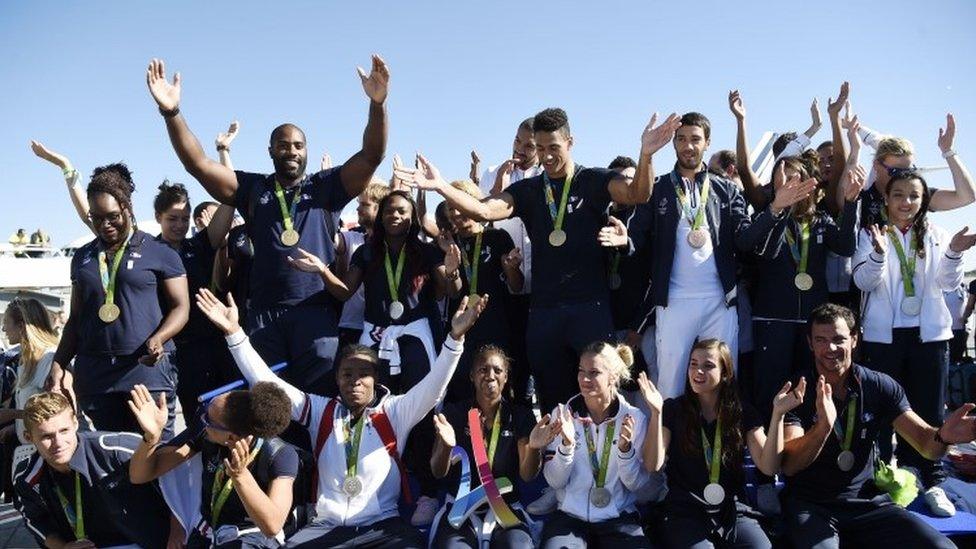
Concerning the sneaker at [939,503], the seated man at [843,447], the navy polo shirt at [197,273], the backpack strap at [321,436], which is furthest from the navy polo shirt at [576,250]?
the navy polo shirt at [197,273]

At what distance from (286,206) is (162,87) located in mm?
1103

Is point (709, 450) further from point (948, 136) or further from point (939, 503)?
point (948, 136)

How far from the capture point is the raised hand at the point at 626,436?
177 inches

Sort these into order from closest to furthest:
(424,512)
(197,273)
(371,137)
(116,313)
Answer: (424,512) → (371,137) → (116,313) → (197,273)

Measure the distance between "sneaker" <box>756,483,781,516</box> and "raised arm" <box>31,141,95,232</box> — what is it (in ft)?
17.8

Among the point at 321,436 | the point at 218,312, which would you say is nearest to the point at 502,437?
the point at 321,436

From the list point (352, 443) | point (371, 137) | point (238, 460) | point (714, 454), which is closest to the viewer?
point (238, 460)

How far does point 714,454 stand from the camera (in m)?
4.58

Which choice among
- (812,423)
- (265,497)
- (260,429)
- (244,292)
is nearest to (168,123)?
(244,292)

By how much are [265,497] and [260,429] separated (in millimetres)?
371

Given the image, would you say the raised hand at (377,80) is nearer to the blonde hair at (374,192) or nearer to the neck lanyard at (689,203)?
the blonde hair at (374,192)

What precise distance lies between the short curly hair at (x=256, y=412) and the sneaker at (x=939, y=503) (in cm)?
401

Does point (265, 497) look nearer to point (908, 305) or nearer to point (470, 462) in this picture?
point (470, 462)

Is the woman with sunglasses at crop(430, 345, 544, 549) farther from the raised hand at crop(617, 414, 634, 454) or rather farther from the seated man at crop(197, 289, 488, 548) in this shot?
the raised hand at crop(617, 414, 634, 454)
